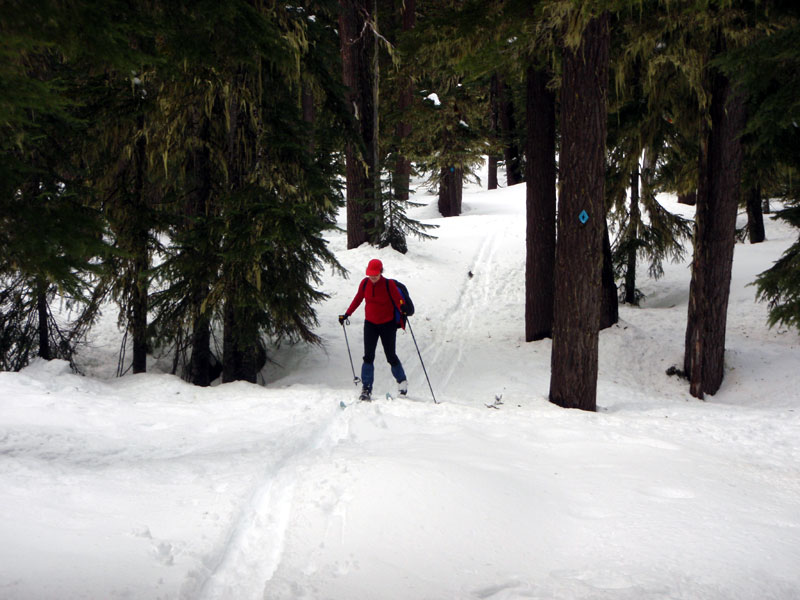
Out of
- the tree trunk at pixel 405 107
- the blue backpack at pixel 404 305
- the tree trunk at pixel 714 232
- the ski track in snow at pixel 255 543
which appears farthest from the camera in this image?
the tree trunk at pixel 405 107

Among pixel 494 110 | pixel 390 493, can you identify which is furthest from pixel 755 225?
pixel 390 493

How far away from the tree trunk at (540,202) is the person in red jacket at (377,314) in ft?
13.2

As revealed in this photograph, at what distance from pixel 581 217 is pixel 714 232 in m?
3.73

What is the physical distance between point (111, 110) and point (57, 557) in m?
6.94

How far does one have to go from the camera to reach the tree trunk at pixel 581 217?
7.38 meters

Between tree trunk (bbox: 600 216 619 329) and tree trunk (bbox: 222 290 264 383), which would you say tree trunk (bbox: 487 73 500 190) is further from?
tree trunk (bbox: 222 290 264 383)

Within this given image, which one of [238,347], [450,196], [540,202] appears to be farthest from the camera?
[450,196]

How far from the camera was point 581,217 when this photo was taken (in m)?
7.66

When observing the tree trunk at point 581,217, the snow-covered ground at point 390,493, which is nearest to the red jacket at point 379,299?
the snow-covered ground at point 390,493

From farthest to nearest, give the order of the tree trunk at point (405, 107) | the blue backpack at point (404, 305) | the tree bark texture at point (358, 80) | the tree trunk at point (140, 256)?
the tree trunk at point (405, 107) → the tree bark texture at point (358, 80) → the tree trunk at point (140, 256) → the blue backpack at point (404, 305)

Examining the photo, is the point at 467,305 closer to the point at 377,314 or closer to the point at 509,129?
the point at 377,314

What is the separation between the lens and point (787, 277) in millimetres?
9055

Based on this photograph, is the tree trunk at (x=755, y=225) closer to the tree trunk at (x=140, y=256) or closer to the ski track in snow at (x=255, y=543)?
the tree trunk at (x=140, y=256)

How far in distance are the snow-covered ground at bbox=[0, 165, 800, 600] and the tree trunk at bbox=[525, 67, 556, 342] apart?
2.21 metres
